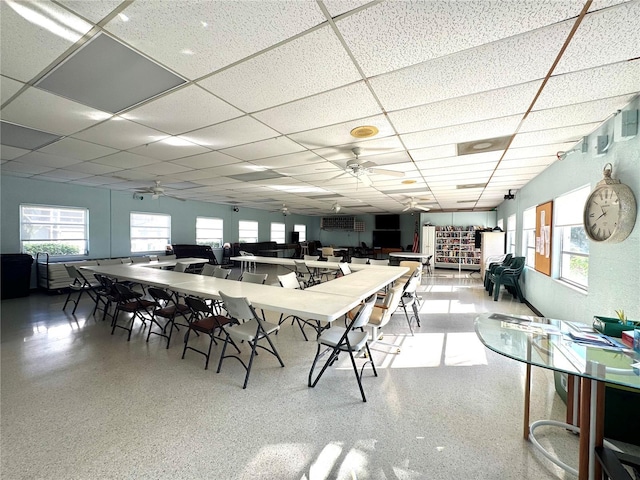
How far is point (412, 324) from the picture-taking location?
4273mm

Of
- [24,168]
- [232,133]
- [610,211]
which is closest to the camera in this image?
[610,211]

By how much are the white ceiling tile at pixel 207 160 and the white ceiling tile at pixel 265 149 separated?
208mm

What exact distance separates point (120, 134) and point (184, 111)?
4.07 feet

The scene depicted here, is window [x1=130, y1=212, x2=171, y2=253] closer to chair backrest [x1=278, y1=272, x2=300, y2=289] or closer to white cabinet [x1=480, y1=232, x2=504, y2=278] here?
Answer: chair backrest [x1=278, y1=272, x2=300, y2=289]

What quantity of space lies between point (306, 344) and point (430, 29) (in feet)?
10.8

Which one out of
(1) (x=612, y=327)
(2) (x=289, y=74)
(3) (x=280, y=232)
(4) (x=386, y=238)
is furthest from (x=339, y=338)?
(4) (x=386, y=238)

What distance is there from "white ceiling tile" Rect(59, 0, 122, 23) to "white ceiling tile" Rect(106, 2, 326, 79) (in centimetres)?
5

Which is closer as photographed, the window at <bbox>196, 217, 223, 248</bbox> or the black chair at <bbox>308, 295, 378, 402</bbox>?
the black chair at <bbox>308, 295, 378, 402</bbox>

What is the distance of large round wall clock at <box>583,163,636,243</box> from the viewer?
2.16 metres

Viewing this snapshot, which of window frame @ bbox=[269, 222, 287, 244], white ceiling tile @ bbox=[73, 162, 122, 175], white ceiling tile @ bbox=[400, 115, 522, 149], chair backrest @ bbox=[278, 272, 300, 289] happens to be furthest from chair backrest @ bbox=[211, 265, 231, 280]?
window frame @ bbox=[269, 222, 287, 244]

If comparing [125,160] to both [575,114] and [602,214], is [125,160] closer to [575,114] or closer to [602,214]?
[575,114]

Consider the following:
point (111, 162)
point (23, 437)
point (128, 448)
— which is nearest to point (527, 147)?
point (128, 448)

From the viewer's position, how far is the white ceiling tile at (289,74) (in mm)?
1656

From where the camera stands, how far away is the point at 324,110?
247 centimetres
